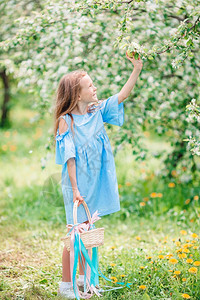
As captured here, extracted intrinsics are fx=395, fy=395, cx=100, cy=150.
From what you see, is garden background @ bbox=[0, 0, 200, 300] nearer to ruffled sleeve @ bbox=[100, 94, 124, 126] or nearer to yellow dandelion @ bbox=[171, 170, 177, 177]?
yellow dandelion @ bbox=[171, 170, 177, 177]

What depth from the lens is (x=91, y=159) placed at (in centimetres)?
234

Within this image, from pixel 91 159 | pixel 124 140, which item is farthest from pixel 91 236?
pixel 124 140

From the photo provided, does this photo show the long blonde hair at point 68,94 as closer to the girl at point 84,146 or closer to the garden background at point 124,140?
the girl at point 84,146

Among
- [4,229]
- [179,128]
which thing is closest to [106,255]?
[4,229]

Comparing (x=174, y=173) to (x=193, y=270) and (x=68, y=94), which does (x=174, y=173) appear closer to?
(x=193, y=270)

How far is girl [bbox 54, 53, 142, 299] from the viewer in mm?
2324

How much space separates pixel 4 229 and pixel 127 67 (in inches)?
71.0

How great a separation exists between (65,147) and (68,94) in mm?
334

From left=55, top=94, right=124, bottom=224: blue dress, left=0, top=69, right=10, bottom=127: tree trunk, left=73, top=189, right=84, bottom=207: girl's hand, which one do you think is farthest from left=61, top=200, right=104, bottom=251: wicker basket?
left=0, top=69, right=10, bottom=127: tree trunk

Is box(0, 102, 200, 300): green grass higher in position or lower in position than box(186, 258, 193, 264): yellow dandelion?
lower

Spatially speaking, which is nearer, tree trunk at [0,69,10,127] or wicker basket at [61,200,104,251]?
wicker basket at [61,200,104,251]

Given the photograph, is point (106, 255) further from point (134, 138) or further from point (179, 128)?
point (179, 128)

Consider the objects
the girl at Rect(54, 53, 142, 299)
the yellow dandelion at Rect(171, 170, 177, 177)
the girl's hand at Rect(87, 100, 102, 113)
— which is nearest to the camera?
the girl at Rect(54, 53, 142, 299)

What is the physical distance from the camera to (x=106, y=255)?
2984 millimetres
